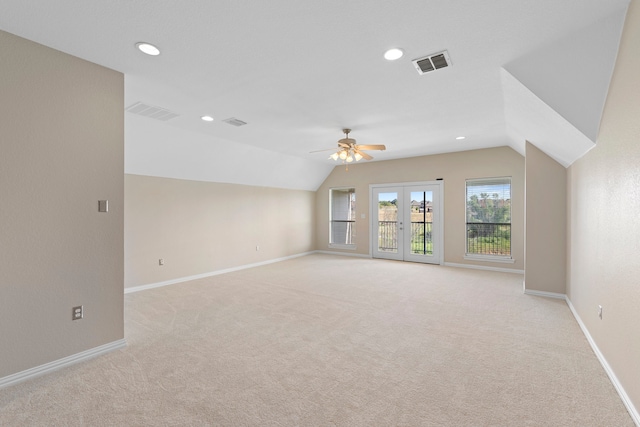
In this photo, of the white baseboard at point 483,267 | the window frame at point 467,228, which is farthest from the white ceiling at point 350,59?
the white baseboard at point 483,267

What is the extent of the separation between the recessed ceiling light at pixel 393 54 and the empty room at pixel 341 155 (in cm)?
3

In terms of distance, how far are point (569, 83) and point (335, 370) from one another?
10.1 feet

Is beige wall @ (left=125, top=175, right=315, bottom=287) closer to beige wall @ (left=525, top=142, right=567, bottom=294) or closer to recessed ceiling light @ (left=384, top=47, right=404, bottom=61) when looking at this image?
recessed ceiling light @ (left=384, top=47, right=404, bottom=61)

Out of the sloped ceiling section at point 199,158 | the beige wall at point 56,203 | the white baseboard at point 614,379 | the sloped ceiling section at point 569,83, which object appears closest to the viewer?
the white baseboard at point 614,379

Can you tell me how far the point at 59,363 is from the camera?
2.38 metres

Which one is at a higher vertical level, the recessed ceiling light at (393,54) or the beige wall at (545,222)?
the recessed ceiling light at (393,54)

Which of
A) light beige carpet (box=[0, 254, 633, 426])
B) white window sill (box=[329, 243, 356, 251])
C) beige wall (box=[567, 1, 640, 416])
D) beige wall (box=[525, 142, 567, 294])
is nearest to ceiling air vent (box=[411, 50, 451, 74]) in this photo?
beige wall (box=[567, 1, 640, 416])

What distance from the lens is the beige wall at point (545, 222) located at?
4172mm

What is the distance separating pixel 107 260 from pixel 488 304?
4.58 m

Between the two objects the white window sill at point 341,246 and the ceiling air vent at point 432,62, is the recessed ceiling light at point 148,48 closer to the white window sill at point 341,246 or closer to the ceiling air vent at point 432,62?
the ceiling air vent at point 432,62

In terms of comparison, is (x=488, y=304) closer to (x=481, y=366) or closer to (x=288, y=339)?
(x=481, y=366)

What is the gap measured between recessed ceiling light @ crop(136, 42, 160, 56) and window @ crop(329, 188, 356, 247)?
21.0 feet

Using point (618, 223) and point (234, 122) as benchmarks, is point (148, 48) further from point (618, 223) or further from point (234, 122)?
point (618, 223)

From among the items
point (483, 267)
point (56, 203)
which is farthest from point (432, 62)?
point (483, 267)
